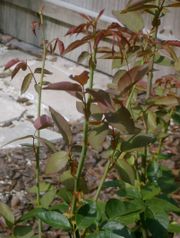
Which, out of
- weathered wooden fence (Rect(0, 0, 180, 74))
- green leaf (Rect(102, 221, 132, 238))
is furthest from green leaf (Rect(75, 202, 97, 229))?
weathered wooden fence (Rect(0, 0, 180, 74))

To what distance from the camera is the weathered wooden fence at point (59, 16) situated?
4.50 meters

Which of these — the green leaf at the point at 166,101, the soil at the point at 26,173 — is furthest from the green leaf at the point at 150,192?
the soil at the point at 26,173

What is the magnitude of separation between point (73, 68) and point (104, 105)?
386 centimetres

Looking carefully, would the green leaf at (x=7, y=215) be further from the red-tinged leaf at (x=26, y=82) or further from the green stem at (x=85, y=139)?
the red-tinged leaf at (x=26, y=82)

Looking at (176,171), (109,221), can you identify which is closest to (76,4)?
(176,171)

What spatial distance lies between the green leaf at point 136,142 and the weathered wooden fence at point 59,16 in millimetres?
2963

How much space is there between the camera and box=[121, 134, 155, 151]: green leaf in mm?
1535

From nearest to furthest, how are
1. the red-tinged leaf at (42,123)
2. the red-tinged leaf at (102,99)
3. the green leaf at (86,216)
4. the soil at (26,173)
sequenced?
the red-tinged leaf at (102,99), the green leaf at (86,216), the red-tinged leaf at (42,123), the soil at (26,173)

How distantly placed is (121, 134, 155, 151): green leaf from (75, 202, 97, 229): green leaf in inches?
6.4

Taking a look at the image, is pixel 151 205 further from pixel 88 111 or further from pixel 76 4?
pixel 76 4

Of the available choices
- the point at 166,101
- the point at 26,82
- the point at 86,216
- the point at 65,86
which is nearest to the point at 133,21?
the point at 166,101

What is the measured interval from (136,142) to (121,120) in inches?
5.7

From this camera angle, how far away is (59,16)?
212 inches

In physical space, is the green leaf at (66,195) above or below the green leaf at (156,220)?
above
